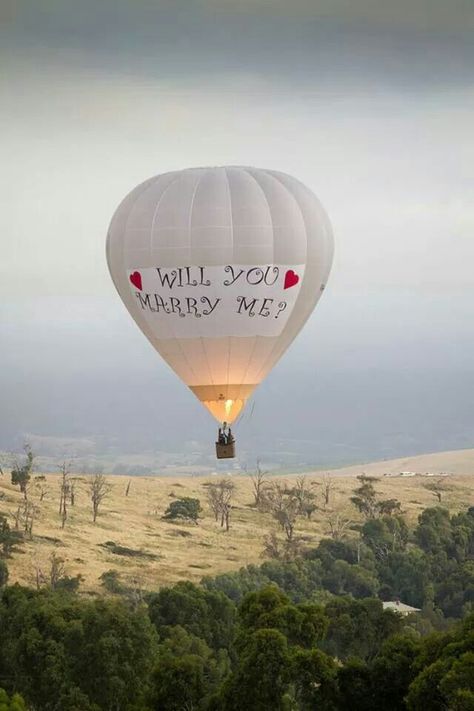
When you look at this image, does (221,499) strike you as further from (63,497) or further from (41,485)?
(41,485)

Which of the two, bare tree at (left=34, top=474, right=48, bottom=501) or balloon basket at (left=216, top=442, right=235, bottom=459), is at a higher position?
bare tree at (left=34, top=474, right=48, bottom=501)

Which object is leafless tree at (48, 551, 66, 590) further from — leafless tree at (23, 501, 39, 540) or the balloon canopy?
the balloon canopy

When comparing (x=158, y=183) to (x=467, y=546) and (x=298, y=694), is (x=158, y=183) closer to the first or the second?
(x=298, y=694)

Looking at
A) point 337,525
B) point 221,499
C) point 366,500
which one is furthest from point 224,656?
point 366,500

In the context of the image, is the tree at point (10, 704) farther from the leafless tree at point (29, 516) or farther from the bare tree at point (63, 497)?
the bare tree at point (63, 497)

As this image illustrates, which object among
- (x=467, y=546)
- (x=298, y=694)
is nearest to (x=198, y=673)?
(x=298, y=694)

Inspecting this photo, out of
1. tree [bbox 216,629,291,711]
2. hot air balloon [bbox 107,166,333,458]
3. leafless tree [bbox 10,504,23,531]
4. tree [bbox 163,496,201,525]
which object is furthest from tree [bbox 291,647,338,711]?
tree [bbox 163,496,201,525]

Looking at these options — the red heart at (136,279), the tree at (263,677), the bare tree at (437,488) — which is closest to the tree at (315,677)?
the tree at (263,677)
